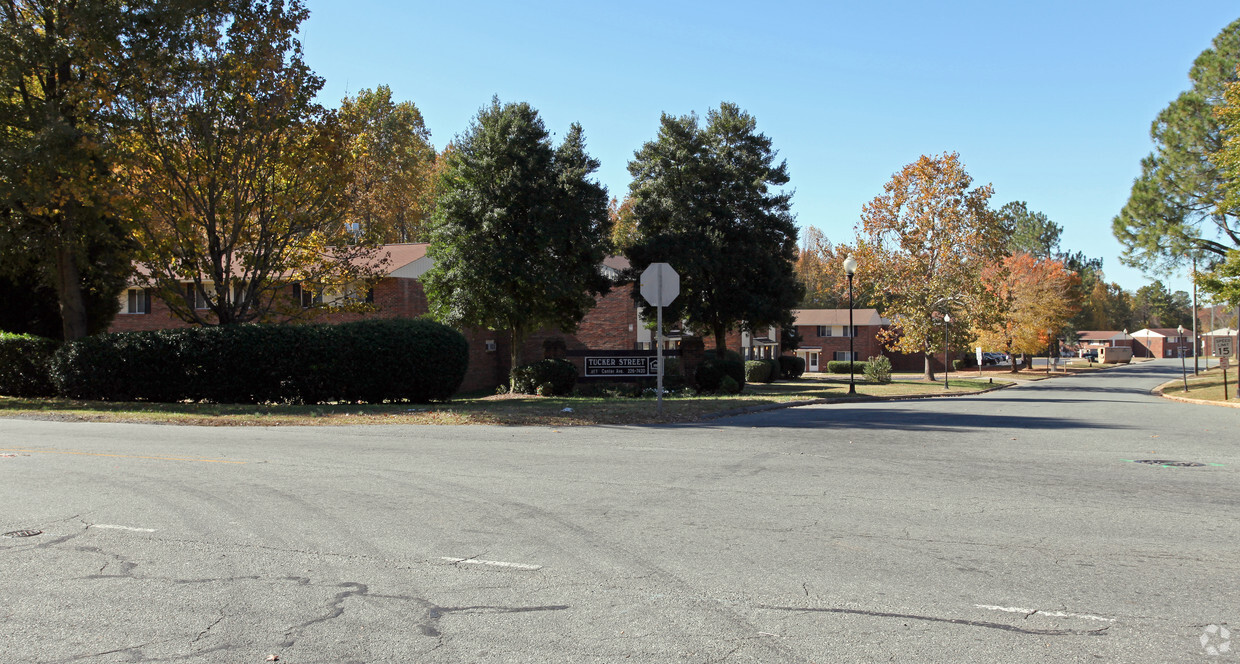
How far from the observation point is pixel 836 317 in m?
75.4

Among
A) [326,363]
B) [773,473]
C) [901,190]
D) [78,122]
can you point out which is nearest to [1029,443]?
[773,473]

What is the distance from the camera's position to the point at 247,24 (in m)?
21.4

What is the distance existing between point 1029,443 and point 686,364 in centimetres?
1811

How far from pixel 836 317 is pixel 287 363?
201 ft

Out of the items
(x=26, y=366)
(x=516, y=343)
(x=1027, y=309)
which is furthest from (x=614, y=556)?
(x=1027, y=309)

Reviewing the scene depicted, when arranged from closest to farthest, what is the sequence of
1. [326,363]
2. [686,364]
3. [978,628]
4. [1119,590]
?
[978,628]
[1119,590]
[326,363]
[686,364]

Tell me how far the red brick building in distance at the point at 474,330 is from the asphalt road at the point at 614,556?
22507 mm

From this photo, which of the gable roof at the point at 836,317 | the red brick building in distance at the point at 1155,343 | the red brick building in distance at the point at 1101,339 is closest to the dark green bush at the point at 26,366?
the gable roof at the point at 836,317

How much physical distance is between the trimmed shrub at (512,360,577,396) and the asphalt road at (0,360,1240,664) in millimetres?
16031

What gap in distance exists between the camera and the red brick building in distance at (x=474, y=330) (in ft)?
111

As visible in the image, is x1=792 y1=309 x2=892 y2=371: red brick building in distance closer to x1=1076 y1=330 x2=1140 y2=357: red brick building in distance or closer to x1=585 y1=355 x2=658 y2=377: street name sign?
x1=585 y1=355 x2=658 y2=377: street name sign

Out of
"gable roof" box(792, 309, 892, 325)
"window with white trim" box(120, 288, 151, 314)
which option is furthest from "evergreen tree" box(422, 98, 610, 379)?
"gable roof" box(792, 309, 892, 325)

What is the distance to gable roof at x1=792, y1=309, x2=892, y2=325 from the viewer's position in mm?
74188

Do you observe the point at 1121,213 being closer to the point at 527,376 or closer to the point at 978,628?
the point at 527,376
